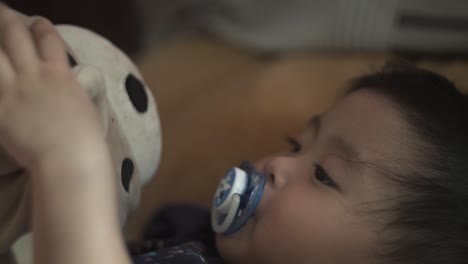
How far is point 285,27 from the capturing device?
131 centimetres

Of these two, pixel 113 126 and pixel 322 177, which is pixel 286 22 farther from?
pixel 113 126

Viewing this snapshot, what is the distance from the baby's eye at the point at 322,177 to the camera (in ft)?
2.38

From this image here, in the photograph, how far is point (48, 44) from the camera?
522 mm

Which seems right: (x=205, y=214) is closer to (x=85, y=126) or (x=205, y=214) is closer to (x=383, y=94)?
(x=383, y=94)

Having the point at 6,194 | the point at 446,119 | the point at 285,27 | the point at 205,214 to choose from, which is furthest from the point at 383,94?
the point at 285,27

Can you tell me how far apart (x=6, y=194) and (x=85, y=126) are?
13 cm

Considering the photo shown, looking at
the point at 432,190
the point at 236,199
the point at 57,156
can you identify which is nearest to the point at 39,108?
the point at 57,156

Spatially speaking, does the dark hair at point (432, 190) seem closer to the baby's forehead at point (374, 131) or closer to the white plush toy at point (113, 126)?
the baby's forehead at point (374, 131)

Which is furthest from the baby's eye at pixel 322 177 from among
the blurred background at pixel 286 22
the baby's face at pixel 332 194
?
the blurred background at pixel 286 22

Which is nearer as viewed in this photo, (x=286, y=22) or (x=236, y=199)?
(x=236, y=199)

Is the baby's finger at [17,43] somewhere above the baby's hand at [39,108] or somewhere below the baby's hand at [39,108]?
above

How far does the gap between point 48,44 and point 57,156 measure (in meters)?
0.10

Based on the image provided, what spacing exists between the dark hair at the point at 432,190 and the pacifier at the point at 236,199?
0.52ft

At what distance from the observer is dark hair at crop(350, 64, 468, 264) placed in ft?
2.15
